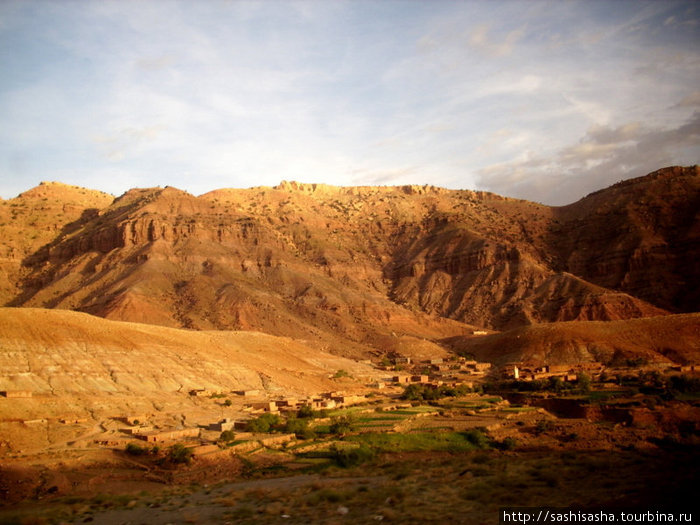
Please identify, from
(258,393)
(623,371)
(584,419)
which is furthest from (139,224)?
(584,419)

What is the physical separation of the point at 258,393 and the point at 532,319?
2189 inches

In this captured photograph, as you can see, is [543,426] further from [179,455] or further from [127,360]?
[127,360]

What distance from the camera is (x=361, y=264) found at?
114812 millimetres

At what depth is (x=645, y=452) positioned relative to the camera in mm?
23000

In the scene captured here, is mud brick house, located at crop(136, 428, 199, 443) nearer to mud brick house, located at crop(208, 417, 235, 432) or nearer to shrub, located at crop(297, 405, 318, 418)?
mud brick house, located at crop(208, 417, 235, 432)

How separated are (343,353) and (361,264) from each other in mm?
40907

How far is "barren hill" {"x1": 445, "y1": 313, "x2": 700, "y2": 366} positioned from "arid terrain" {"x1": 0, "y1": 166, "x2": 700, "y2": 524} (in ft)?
0.91

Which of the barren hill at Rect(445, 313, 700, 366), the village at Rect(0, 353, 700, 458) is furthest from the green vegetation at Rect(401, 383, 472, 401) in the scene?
the barren hill at Rect(445, 313, 700, 366)

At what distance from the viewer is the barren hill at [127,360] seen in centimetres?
3528

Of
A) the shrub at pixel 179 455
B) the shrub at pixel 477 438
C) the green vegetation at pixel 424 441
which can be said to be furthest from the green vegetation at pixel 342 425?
the shrub at pixel 179 455

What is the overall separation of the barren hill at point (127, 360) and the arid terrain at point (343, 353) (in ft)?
0.71

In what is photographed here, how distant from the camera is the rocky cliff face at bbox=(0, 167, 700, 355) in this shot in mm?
82562

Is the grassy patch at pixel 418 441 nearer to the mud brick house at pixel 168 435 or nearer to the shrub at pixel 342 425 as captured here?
the shrub at pixel 342 425

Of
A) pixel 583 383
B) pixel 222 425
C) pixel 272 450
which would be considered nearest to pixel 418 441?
pixel 272 450
